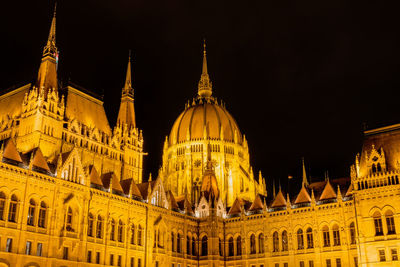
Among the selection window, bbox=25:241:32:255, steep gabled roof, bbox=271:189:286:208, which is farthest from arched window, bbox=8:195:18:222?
steep gabled roof, bbox=271:189:286:208

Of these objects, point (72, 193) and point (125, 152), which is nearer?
point (72, 193)

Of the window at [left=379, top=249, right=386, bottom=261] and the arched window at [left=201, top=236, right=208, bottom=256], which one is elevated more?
the arched window at [left=201, top=236, right=208, bottom=256]

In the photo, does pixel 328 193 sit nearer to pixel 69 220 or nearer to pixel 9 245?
pixel 69 220

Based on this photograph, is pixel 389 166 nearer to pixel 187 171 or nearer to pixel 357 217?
pixel 357 217

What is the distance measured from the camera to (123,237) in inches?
2589

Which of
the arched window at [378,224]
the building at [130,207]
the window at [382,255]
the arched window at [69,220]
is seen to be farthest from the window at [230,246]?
the arched window at [69,220]

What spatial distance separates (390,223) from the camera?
2472 inches

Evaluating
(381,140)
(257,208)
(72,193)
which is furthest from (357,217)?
(72,193)

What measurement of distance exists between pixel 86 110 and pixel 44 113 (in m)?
11.2

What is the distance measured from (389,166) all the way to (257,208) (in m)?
21.3

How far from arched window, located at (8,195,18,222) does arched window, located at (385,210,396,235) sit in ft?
147

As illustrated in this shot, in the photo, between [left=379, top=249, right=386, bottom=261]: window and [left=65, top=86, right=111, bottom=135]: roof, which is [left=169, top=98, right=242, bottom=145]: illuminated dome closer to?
[left=65, top=86, right=111, bottom=135]: roof

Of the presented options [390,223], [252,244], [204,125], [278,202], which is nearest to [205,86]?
[204,125]

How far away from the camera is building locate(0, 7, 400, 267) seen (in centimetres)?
5603
